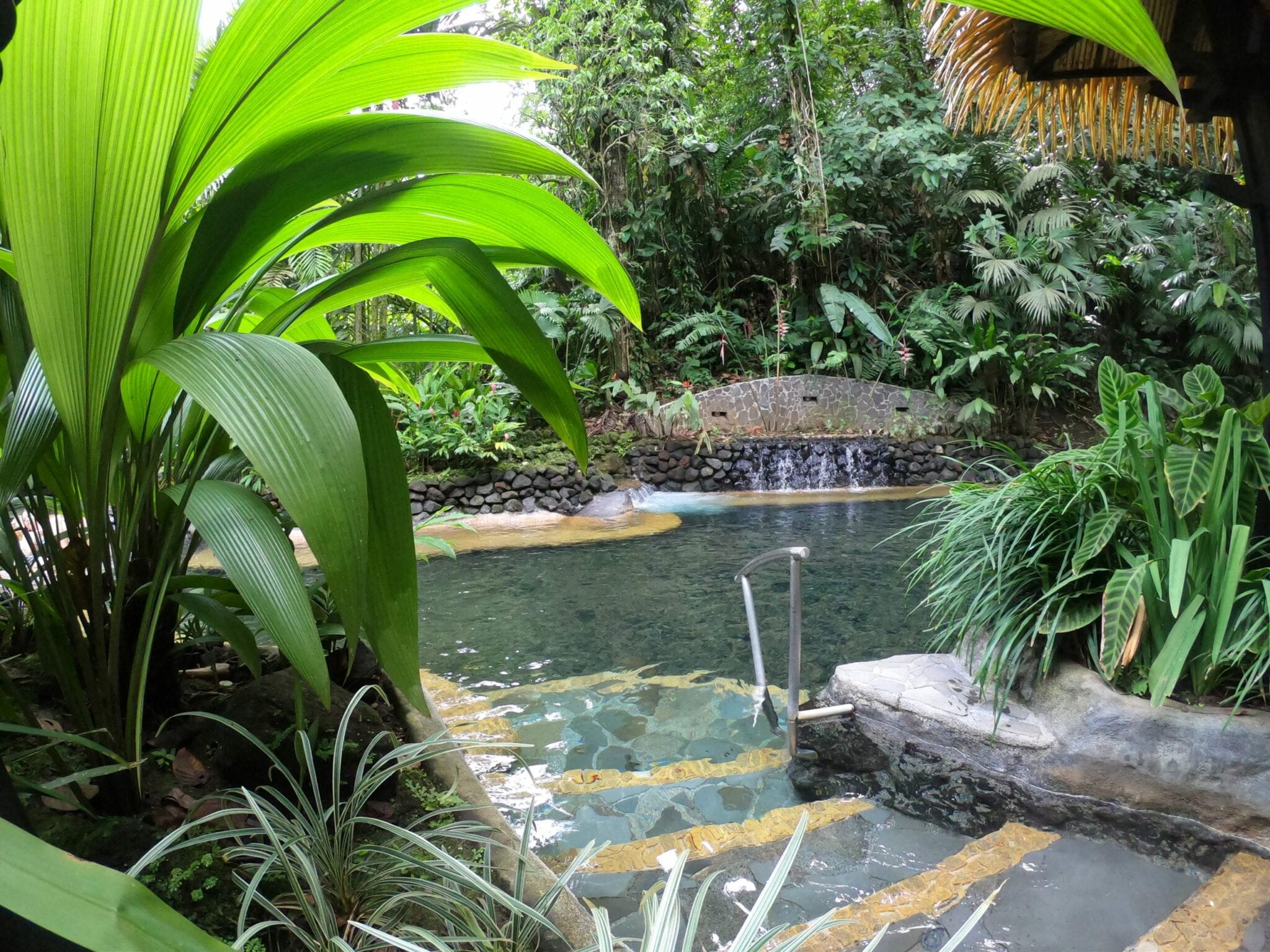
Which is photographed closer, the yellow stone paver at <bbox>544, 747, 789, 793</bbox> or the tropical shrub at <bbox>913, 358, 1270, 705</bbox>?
the tropical shrub at <bbox>913, 358, 1270, 705</bbox>

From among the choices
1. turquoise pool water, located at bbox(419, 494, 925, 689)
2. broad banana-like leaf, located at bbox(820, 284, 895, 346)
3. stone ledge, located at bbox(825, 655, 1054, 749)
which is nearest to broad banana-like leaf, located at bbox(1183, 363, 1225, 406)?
stone ledge, located at bbox(825, 655, 1054, 749)

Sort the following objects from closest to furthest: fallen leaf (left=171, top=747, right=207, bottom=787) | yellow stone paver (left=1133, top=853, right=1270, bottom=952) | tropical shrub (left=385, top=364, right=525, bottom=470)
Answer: fallen leaf (left=171, top=747, right=207, bottom=787) → yellow stone paver (left=1133, top=853, right=1270, bottom=952) → tropical shrub (left=385, top=364, right=525, bottom=470)

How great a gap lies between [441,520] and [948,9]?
2312mm

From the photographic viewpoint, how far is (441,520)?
2.43 metres

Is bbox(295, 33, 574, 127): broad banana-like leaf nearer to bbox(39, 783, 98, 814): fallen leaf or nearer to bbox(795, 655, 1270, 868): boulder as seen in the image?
bbox(39, 783, 98, 814): fallen leaf

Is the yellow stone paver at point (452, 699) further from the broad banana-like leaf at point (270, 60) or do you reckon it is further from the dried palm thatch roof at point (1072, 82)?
the dried palm thatch roof at point (1072, 82)

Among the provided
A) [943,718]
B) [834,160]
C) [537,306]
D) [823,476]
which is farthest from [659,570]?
[834,160]

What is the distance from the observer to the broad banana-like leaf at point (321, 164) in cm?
82

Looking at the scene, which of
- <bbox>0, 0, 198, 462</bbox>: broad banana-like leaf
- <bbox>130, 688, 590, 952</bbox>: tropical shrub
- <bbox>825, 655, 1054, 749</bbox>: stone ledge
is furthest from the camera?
<bbox>825, 655, 1054, 749</bbox>: stone ledge

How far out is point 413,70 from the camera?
832 mm

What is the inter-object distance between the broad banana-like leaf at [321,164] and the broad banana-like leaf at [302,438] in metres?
0.28

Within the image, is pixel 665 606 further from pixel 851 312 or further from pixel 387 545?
pixel 851 312

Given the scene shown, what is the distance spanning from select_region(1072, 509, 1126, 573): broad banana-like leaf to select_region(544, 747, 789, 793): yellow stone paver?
1086 mm

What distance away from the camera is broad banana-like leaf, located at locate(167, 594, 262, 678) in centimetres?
100
